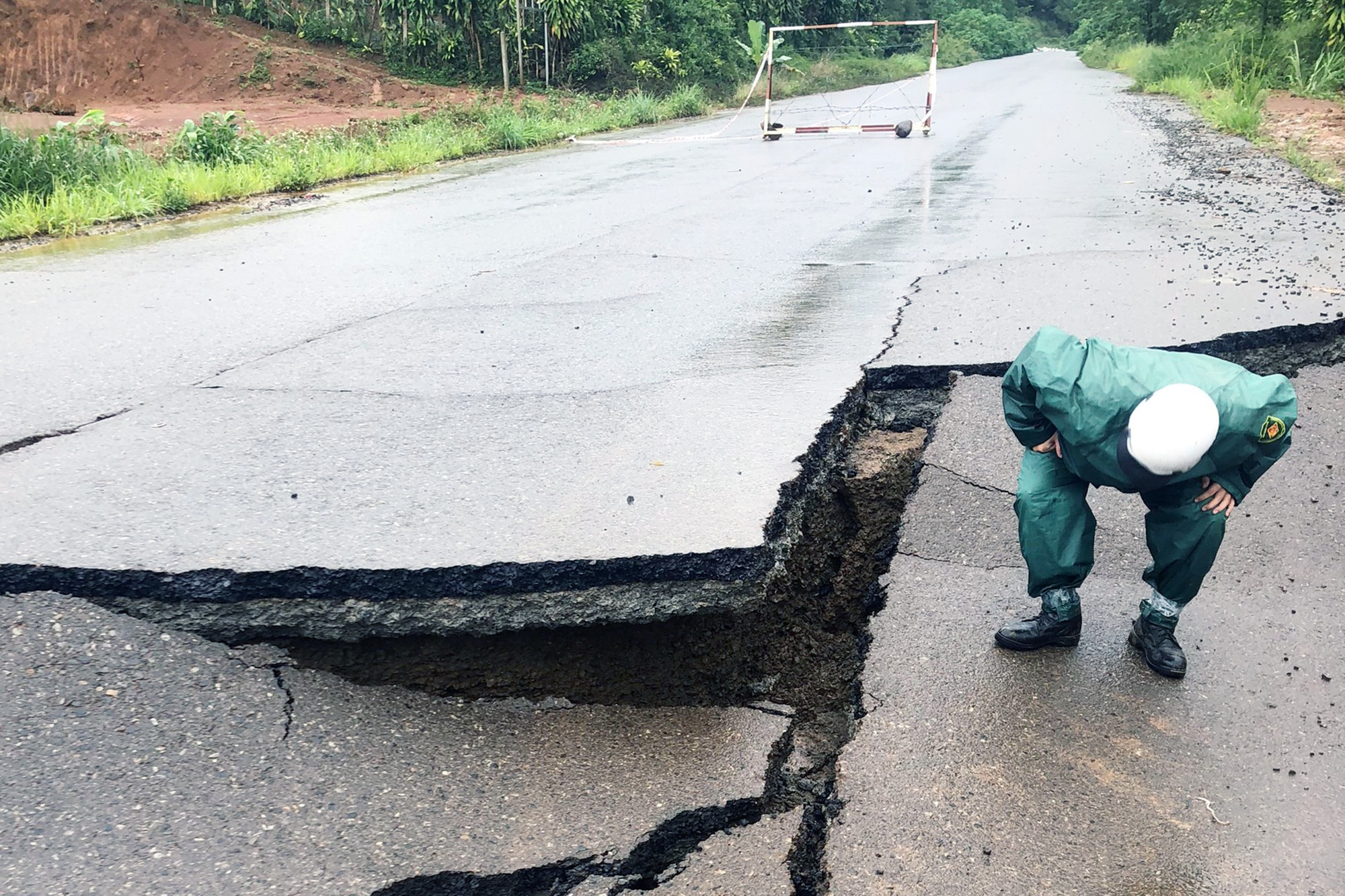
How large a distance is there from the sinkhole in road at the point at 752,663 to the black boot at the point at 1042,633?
41 centimetres

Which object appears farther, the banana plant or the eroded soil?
the banana plant

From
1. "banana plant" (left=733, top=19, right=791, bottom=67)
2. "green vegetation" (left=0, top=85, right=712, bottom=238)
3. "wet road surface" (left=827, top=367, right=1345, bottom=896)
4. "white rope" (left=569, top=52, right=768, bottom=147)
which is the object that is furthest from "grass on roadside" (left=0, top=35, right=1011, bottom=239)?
"banana plant" (left=733, top=19, right=791, bottom=67)

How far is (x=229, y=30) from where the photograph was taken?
25047 mm

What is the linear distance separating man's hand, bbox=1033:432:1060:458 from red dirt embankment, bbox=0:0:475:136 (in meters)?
20.5

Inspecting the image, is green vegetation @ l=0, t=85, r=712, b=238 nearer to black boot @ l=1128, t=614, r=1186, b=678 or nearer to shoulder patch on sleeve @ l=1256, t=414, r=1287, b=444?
black boot @ l=1128, t=614, r=1186, b=678

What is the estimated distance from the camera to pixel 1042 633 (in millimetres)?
3076

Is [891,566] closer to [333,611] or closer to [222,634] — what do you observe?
[333,611]

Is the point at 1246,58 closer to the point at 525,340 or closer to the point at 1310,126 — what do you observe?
the point at 1310,126

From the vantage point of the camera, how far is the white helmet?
2.49m

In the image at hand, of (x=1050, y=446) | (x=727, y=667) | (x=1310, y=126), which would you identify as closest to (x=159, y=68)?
(x=1310, y=126)

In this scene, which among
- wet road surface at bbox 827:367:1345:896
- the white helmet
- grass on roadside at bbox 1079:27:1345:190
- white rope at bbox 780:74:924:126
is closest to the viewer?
wet road surface at bbox 827:367:1345:896

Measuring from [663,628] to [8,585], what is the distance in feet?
6.22

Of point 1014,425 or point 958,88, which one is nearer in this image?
point 1014,425

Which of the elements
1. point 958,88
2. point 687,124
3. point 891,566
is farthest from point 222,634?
point 958,88
